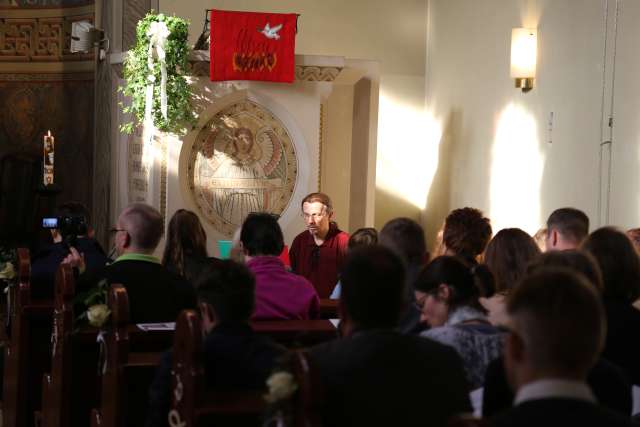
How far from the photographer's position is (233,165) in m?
8.88

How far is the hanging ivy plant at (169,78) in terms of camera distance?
27.9 feet

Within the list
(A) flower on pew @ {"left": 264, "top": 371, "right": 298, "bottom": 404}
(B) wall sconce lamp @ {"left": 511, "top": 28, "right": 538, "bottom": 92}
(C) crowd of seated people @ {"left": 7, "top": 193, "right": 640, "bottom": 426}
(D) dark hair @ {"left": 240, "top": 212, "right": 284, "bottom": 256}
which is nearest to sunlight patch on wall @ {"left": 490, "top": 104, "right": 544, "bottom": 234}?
(B) wall sconce lamp @ {"left": 511, "top": 28, "right": 538, "bottom": 92}

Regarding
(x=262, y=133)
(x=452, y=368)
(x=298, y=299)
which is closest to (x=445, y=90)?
(x=262, y=133)

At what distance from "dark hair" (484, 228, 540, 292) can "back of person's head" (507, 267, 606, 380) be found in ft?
7.57

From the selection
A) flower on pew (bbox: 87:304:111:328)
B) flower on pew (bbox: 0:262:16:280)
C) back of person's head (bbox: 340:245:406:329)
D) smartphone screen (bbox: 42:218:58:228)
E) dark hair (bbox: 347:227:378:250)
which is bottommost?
flower on pew (bbox: 0:262:16:280)

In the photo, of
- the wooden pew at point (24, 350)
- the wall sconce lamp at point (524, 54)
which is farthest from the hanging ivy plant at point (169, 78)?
the wooden pew at point (24, 350)

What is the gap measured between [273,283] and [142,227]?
66 centimetres

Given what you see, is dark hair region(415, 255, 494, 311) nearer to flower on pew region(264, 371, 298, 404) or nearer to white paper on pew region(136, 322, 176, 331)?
flower on pew region(264, 371, 298, 404)

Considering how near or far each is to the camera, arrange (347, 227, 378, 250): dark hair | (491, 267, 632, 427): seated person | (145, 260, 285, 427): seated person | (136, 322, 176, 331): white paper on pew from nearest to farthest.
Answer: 1. (491, 267, 632, 427): seated person
2. (145, 260, 285, 427): seated person
3. (136, 322, 176, 331): white paper on pew
4. (347, 227, 378, 250): dark hair

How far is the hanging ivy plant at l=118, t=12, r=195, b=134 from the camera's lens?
8508 millimetres

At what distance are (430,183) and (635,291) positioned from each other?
7.44m

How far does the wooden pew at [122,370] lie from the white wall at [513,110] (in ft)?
13.0

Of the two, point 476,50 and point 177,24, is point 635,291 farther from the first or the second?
point 476,50

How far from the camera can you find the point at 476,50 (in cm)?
973
